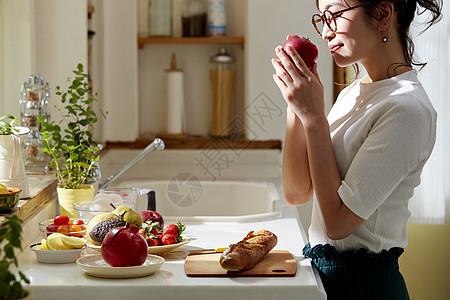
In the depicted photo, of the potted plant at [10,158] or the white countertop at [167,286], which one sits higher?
the potted plant at [10,158]

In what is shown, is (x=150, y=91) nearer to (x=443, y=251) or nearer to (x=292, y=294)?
(x=443, y=251)

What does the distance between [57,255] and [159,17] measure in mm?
1843

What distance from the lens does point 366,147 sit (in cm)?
131

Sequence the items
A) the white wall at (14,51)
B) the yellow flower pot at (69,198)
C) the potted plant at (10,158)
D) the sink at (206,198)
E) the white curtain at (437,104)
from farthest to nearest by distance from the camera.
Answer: the sink at (206,198), the white curtain at (437,104), the white wall at (14,51), the yellow flower pot at (69,198), the potted plant at (10,158)

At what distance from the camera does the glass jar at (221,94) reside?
10.4ft

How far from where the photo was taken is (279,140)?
3.03 meters

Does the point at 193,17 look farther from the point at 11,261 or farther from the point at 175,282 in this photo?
the point at 11,261

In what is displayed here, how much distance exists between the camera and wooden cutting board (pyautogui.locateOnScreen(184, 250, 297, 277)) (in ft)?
4.51

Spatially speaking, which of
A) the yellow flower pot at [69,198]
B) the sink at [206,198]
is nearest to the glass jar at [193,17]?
the sink at [206,198]

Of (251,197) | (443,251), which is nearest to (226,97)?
(251,197)

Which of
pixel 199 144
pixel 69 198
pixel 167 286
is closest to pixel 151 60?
pixel 199 144

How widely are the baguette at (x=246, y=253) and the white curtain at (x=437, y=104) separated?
4.10 feet

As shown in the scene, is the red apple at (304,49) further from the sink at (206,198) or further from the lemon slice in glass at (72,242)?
the sink at (206,198)

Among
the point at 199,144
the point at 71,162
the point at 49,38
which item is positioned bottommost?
the point at 199,144
